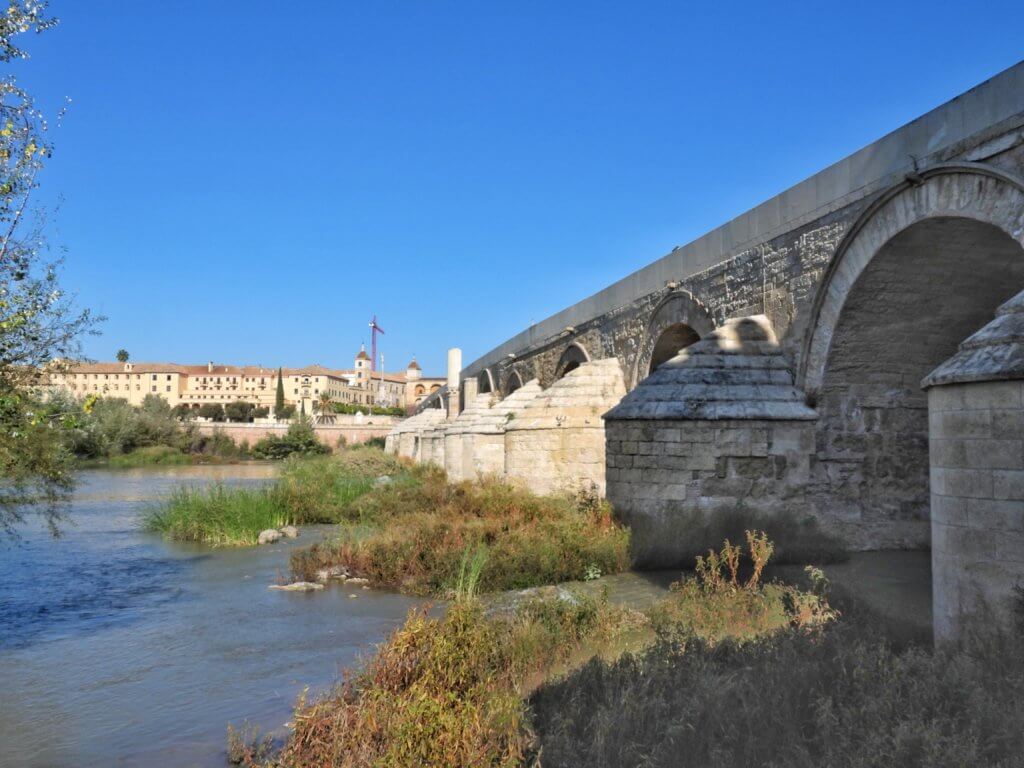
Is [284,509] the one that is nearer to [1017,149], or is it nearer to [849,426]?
[849,426]

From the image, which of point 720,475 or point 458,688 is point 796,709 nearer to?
point 458,688

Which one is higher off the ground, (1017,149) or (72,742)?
(1017,149)

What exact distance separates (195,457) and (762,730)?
40900 millimetres

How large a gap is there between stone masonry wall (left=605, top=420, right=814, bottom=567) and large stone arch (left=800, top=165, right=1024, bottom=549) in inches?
9.0

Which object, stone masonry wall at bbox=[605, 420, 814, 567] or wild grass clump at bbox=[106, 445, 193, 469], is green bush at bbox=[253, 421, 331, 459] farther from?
stone masonry wall at bbox=[605, 420, 814, 567]

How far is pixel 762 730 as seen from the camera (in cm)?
273

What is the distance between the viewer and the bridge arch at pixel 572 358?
50.8 feet

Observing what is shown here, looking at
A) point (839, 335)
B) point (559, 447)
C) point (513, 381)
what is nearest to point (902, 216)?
point (839, 335)

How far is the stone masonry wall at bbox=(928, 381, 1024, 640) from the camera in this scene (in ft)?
11.8

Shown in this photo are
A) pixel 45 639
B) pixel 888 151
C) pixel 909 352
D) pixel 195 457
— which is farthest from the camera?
pixel 195 457

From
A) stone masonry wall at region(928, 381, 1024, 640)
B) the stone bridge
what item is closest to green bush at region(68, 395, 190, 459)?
the stone bridge

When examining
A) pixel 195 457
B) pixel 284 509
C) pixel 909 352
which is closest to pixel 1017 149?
pixel 909 352

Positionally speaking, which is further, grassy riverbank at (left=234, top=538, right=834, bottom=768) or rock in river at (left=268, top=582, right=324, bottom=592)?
rock in river at (left=268, top=582, right=324, bottom=592)

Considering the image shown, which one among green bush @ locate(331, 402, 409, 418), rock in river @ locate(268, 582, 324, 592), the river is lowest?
the river
